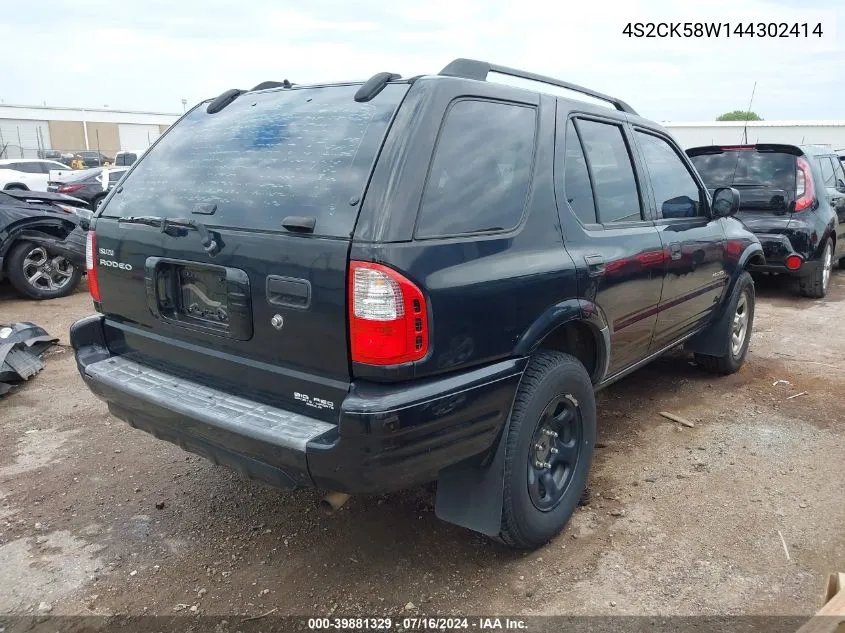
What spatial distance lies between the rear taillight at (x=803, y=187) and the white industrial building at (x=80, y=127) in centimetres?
4829

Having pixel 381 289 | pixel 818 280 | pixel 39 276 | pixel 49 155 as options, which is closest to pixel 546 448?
pixel 381 289

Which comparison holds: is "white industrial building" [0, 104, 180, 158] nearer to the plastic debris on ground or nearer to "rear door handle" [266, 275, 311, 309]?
the plastic debris on ground

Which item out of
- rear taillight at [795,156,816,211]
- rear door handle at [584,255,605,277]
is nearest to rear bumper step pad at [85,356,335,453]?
rear door handle at [584,255,605,277]

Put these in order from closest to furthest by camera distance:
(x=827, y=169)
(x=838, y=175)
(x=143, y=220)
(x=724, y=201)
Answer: (x=143, y=220)
(x=724, y=201)
(x=827, y=169)
(x=838, y=175)

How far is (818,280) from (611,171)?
5.61m

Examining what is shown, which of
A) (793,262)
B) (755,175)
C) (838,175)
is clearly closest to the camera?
(793,262)

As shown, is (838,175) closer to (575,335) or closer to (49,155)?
(575,335)

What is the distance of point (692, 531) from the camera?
303 cm

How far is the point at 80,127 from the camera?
2185 inches

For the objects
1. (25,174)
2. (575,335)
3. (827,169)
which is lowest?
(575,335)

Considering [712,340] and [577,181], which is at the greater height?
[577,181]

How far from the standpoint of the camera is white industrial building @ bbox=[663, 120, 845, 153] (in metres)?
29.7

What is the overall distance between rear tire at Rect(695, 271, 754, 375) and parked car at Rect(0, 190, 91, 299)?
246 inches

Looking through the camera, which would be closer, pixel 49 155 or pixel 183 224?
pixel 183 224
